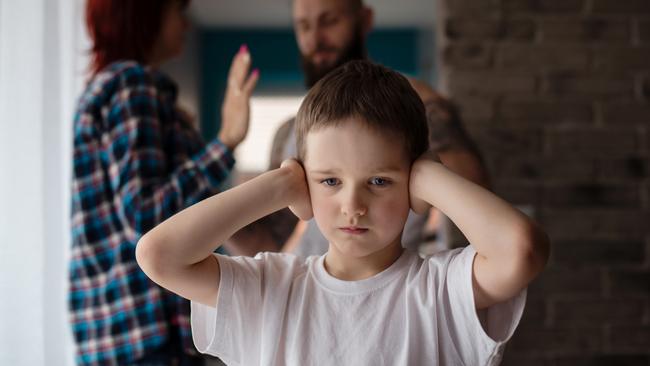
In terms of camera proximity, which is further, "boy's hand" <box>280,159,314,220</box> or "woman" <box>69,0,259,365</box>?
"woman" <box>69,0,259,365</box>

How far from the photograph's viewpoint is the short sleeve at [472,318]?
72cm

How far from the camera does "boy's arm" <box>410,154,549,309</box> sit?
2.21 ft

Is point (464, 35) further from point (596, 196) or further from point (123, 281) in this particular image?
point (123, 281)

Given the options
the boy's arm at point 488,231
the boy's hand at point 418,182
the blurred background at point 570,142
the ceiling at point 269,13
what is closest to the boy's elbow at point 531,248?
the boy's arm at point 488,231

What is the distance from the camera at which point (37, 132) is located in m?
1.30

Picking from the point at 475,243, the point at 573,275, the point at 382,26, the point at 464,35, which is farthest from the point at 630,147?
the point at 382,26

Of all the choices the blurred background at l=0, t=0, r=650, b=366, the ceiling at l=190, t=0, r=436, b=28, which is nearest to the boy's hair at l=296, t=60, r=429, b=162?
the blurred background at l=0, t=0, r=650, b=366

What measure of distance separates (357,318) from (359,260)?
70 millimetres

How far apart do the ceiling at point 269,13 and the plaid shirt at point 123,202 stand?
8.34ft

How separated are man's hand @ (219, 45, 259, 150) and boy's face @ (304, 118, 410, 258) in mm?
468

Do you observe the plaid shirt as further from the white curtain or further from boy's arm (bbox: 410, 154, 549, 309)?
boy's arm (bbox: 410, 154, 549, 309)

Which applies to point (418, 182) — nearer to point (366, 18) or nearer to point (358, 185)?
point (358, 185)

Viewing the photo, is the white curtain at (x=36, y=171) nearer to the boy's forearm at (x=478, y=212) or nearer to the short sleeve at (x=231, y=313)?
the short sleeve at (x=231, y=313)

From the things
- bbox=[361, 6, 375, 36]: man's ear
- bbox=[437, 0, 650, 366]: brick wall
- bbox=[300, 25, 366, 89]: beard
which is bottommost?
bbox=[437, 0, 650, 366]: brick wall
